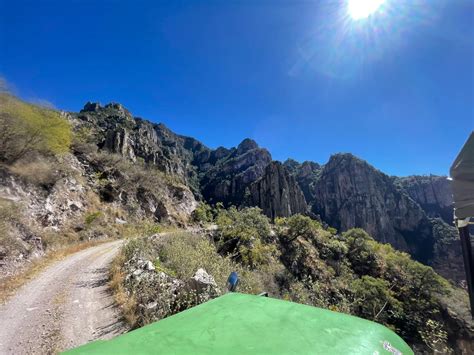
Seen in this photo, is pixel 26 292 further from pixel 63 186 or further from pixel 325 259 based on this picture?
pixel 325 259

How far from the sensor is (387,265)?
1324 inches

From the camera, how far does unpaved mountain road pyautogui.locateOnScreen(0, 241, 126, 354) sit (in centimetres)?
460

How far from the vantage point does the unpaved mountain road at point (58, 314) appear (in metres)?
4.60

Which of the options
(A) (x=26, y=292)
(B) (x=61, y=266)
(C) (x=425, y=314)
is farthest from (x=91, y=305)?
(C) (x=425, y=314)

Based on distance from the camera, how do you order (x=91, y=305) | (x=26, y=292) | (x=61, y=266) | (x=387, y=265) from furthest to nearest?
(x=387, y=265) → (x=61, y=266) → (x=26, y=292) → (x=91, y=305)

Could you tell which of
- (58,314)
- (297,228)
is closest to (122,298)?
(58,314)

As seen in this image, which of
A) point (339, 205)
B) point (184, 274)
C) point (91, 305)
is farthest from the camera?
point (339, 205)

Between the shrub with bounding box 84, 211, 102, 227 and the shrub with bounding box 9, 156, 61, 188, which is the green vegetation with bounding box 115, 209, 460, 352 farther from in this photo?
the shrub with bounding box 9, 156, 61, 188

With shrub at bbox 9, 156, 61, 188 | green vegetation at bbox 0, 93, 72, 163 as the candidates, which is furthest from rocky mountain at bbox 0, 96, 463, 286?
shrub at bbox 9, 156, 61, 188

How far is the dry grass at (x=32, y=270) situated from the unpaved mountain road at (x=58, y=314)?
25 cm

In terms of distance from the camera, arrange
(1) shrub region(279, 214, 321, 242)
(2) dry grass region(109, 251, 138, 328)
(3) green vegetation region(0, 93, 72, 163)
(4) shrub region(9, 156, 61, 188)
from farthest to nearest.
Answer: (1) shrub region(279, 214, 321, 242) → (3) green vegetation region(0, 93, 72, 163) → (4) shrub region(9, 156, 61, 188) → (2) dry grass region(109, 251, 138, 328)

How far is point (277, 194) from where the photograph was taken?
78.9 meters

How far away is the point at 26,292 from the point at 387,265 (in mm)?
38541

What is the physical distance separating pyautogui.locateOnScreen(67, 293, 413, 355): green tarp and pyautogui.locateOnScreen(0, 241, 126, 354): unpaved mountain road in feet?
12.5
